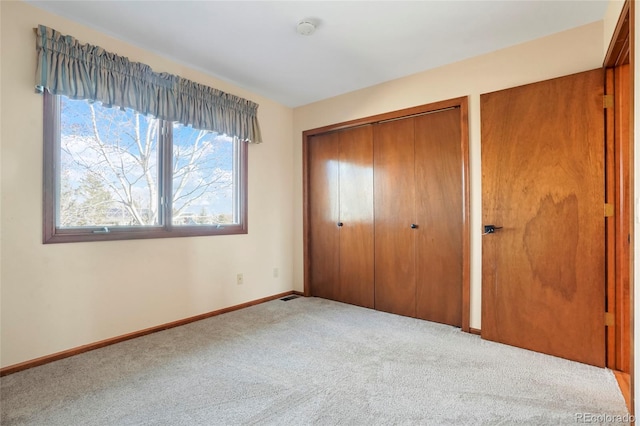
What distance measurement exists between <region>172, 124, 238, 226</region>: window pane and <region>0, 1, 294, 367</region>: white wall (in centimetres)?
25

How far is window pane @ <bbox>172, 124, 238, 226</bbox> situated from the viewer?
303cm

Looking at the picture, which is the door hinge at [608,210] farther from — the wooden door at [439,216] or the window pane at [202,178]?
the window pane at [202,178]

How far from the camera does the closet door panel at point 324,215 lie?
3.82m

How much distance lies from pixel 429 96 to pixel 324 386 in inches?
101

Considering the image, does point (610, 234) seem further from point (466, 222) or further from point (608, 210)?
point (466, 222)

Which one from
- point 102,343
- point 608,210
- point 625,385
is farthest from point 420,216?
point 102,343

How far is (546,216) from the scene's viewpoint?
2.34 metres

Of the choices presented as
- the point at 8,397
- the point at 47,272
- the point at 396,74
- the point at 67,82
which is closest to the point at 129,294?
the point at 47,272

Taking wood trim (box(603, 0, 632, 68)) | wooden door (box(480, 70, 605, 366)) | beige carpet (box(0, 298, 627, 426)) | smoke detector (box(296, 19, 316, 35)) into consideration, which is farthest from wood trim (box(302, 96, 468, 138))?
beige carpet (box(0, 298, 627, 426))

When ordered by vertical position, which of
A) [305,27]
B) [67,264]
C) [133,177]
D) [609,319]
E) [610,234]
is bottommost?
[609,319]

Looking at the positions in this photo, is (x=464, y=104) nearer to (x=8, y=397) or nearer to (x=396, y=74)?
(x=396, y=74)

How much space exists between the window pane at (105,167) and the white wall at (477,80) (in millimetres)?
2040

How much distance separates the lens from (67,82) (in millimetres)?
2236

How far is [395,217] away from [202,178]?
194 cm
